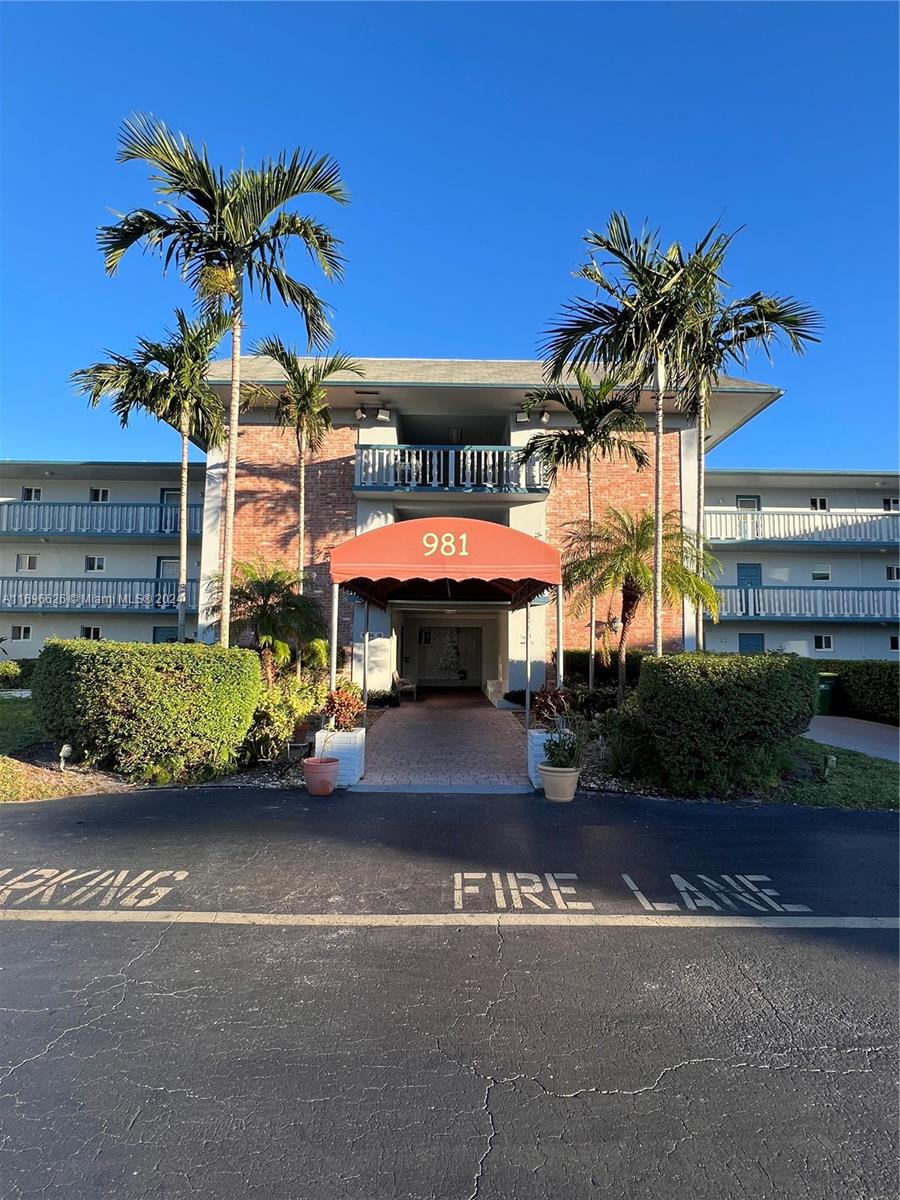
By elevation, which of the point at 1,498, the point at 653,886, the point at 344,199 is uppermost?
the point at 344,199

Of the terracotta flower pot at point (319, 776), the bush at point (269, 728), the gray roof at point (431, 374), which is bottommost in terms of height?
the terracotta flower pot at point (319, 776)

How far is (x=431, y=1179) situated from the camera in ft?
7.39

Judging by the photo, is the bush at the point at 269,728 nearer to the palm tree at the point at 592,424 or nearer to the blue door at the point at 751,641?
the palm tree at the point at 592,424

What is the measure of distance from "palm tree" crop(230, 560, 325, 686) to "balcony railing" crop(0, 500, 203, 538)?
1125 cm

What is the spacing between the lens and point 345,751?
8.77 m

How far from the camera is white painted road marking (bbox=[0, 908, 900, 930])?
4.43 metres

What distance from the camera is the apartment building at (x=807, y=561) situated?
2005cm

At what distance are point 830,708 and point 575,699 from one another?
8.87 m

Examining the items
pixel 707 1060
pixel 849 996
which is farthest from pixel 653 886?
pixel 707 1060

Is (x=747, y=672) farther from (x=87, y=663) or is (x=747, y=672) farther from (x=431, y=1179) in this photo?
(x=87, y=663)

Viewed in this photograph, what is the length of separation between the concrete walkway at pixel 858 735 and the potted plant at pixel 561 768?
6.25 meters

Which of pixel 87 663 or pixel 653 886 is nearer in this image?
pixel 653 886

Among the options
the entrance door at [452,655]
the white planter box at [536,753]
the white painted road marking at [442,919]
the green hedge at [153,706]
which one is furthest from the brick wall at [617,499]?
the white painted road marking at [442,919]

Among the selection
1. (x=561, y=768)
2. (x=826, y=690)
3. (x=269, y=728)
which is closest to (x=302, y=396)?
(x=269, y=728)
